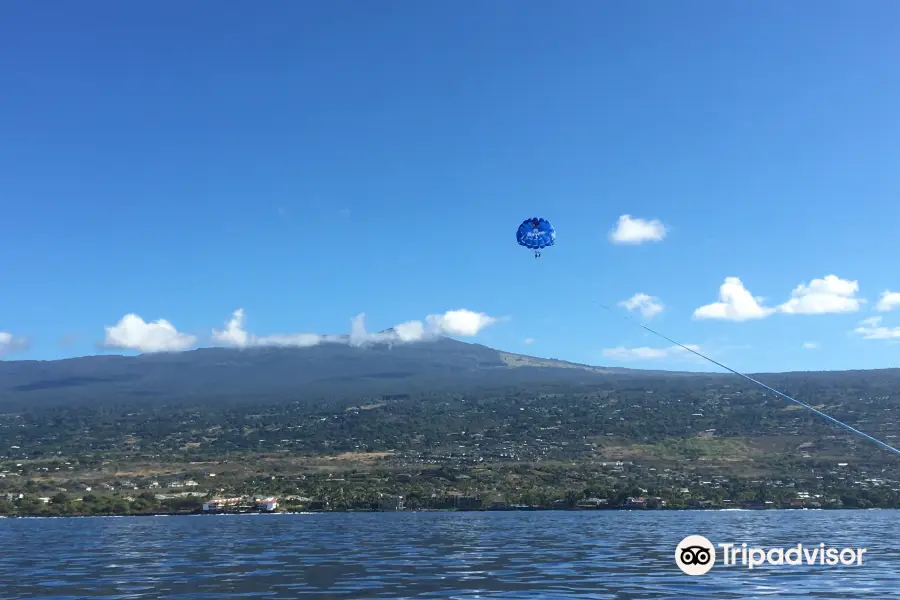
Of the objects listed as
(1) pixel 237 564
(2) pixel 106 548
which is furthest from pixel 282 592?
(2) pixel 106 548

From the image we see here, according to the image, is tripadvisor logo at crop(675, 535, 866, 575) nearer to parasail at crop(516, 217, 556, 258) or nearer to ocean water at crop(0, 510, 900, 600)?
ocean water at crop(0, 510, 900, 600)

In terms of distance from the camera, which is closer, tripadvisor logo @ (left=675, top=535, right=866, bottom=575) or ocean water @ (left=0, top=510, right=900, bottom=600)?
ocean water @ (left=0, top=510, right=900, bottom=600)

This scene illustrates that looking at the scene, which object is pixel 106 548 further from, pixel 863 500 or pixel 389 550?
pixel 863 500

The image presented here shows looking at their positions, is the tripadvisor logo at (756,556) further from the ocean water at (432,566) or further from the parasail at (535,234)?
the parasail at (535,234)

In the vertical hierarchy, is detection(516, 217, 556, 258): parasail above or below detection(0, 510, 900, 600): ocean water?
above

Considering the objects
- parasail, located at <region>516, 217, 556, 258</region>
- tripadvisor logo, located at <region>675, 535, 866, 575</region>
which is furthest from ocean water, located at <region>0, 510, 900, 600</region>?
Answer: parasail, located at <region>516, 217, 556, 258</region>
